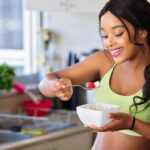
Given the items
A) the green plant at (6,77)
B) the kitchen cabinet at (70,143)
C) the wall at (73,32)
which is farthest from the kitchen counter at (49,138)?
the wall at (73,32)

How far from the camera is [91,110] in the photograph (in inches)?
53.1

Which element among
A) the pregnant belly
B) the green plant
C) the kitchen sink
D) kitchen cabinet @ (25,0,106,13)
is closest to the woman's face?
the pregnant belly

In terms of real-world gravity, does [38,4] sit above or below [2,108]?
above

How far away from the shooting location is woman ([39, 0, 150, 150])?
4.62ft

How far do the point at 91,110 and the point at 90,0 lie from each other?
1.53m

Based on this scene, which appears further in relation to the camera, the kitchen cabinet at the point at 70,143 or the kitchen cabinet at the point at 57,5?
the kitchen cabinet at the point at 57,5

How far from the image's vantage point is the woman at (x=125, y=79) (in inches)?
55.4

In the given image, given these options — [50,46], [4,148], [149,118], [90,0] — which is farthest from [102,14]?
[50,46]

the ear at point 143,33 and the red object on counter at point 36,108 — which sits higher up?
the ear at point 143,33

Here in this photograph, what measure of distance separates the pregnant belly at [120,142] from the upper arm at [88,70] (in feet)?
0.78

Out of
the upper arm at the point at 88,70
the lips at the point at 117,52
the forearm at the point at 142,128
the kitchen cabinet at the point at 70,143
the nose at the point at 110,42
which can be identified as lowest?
the kitchen cabinet at the point at 70,143

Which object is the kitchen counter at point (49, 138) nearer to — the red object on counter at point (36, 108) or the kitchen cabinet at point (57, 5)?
the red object on counter at point (36, 108)

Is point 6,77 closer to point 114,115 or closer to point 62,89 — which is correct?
point 62,89

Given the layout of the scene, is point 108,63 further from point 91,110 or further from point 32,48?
point 32,48
